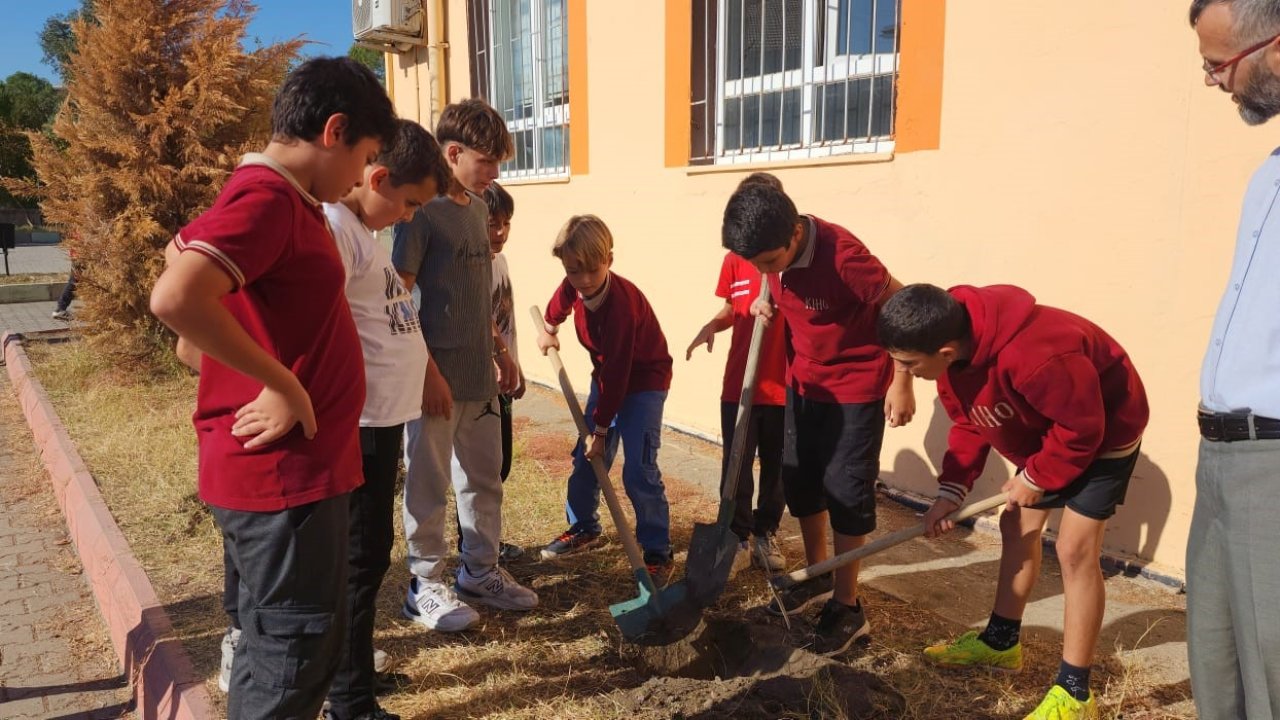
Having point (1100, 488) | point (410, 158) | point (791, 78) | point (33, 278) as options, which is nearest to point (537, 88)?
point (791, 78)

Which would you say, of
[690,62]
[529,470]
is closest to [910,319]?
[529,470]

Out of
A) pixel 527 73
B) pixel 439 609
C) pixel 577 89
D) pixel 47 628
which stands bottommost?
pixel 47 628

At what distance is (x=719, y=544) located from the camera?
3049 mm

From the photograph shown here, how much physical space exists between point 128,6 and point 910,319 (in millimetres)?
8387

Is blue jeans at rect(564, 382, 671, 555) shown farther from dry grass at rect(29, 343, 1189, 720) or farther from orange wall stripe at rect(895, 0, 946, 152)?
orange wall stripe at rect(895, 0, 946, 152)

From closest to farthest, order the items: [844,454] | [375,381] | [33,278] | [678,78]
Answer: [375,381], [844,454], [678,78], [33,278]

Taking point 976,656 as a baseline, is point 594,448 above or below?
above

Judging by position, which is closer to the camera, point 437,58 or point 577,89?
point 577,89

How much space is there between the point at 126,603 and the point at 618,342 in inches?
90.6

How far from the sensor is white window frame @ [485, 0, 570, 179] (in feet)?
25.4

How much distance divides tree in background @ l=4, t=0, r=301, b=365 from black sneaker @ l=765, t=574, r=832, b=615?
276 inches

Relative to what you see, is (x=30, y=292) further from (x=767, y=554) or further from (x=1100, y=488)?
(x=1100, y=488)

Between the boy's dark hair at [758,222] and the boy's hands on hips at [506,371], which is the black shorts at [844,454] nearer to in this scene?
the boy's dark hair at [758,222]

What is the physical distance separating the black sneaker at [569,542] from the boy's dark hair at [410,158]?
2.11 meters
